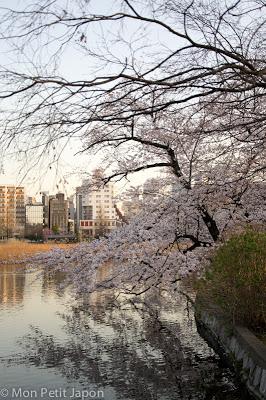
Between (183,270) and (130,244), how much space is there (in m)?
1.52

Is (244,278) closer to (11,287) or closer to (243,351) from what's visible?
(243,351)

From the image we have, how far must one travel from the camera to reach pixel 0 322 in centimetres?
1368

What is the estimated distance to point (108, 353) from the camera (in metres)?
10.4

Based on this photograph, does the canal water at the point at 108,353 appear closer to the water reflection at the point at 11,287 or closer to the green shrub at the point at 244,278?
Answer: the water reflection at the point at 11,287

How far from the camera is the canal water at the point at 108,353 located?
8.08 meters

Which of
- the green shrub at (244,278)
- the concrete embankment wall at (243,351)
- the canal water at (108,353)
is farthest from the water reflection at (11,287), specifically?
the green shrub at (244,278)

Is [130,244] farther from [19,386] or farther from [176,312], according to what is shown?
[19,386]

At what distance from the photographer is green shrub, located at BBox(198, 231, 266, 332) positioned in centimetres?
877

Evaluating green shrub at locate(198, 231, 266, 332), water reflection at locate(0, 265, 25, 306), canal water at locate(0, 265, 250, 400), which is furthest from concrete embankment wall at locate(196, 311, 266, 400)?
water reflection at locate(0, 265, 25, 306)

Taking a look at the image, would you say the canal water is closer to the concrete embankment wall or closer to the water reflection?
the concrete embankment wall

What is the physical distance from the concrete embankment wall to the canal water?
0.28m

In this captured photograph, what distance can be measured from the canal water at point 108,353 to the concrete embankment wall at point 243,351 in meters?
0.28

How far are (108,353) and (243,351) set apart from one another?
3464 millimetres

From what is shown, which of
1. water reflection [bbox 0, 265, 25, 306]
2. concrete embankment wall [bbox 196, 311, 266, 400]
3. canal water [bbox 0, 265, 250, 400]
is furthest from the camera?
water reflection [bbox 0, 265, 25, 306]
